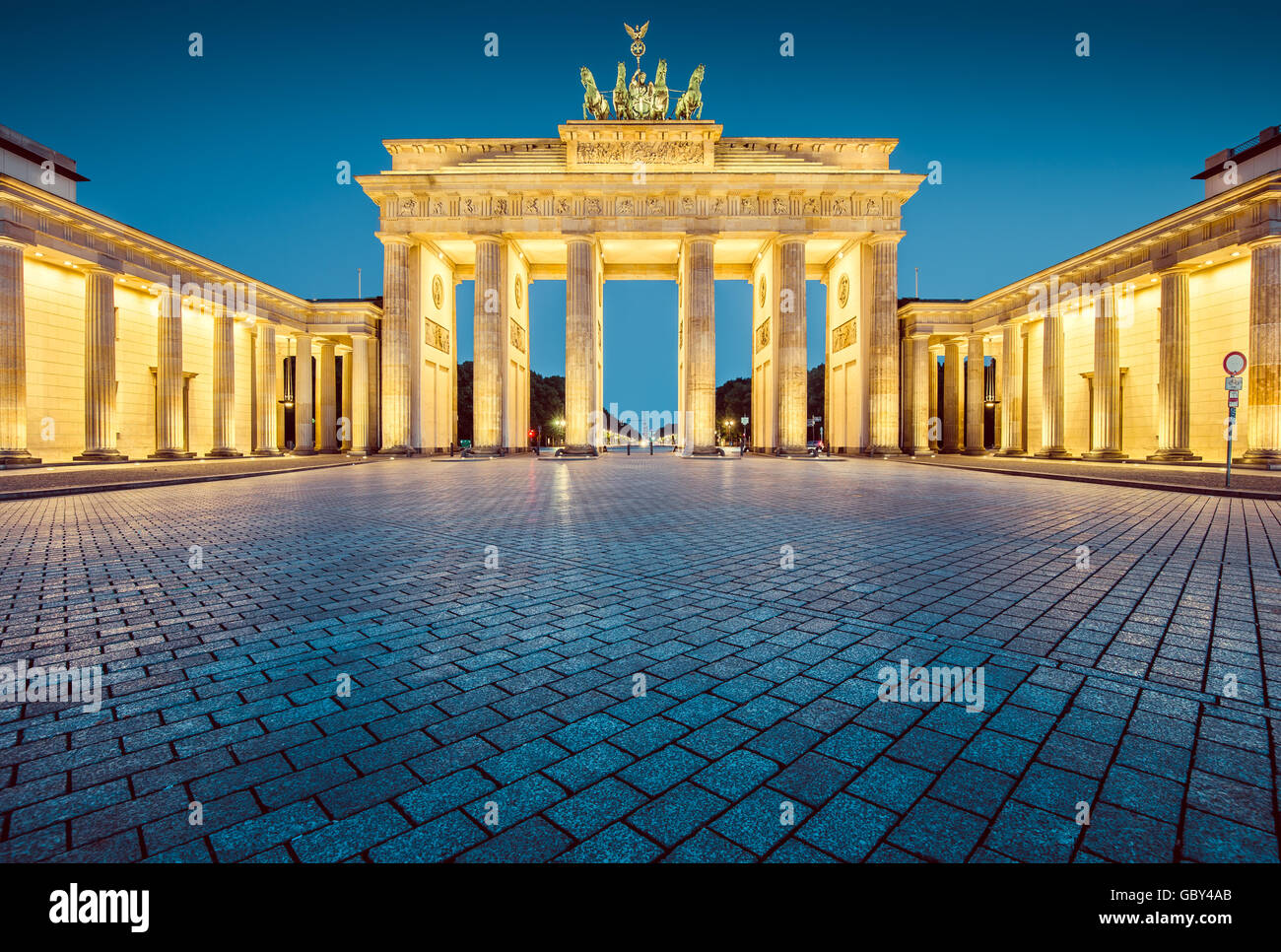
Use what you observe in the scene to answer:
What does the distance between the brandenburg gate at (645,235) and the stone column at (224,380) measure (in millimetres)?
7839

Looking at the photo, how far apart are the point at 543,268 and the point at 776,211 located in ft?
58.6

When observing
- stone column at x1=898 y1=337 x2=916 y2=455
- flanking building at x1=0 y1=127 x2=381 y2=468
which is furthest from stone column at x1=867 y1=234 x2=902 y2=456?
flanking building at x1=0 y1=127 x2=381 y2=468

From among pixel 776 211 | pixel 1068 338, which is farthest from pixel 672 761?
pixel 1068 338

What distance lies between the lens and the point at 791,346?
3297 centimetres

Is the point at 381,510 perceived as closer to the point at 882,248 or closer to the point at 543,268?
the point at 882,248

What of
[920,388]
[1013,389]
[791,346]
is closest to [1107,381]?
[1013,389]

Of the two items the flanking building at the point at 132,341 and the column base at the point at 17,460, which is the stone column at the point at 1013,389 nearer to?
the flanking building at the point at 132,341

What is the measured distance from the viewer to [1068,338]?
32.2 metres

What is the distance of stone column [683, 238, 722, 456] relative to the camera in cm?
3284

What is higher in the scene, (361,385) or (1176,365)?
(361,385)

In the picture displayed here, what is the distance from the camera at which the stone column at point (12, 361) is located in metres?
19.7

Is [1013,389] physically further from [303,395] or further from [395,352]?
[303,395]

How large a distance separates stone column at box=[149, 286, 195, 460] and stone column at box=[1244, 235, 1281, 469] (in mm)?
44033

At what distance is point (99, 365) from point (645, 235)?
26.7 metres
